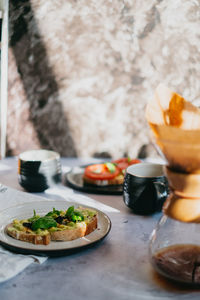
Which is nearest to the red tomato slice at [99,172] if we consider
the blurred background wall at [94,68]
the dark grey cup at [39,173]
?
the dark grey cup at [39,173]

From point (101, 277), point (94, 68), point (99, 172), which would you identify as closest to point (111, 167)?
point (99, 172)

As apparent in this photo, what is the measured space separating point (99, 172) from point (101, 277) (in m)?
0.61

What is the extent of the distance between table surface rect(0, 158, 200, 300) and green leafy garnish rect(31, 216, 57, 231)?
8 centimetres

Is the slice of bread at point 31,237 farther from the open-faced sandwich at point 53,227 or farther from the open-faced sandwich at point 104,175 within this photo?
the open-faced sandwich at point 104,175

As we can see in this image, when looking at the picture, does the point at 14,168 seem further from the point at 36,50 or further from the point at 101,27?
the point at 101,27

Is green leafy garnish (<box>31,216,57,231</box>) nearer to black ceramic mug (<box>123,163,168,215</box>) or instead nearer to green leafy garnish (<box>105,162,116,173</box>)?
black ceramic mug (<box>123,163,168,215</box>)

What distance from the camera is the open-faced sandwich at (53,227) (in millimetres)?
919

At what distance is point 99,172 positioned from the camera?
142 centimetres

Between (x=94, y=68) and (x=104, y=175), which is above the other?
(x=94, y=68)

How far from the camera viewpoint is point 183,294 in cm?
77

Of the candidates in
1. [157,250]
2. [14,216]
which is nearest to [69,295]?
[157,250]

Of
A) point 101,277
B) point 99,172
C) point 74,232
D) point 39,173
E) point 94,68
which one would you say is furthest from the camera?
point 94,68

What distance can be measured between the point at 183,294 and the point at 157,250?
10 centimetres

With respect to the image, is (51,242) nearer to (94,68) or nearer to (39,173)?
(39,173)
